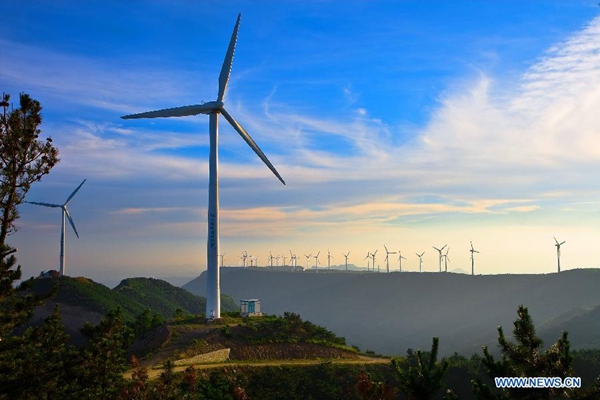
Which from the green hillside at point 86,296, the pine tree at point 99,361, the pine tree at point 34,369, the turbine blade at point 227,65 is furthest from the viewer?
the green hillside at point 86,296

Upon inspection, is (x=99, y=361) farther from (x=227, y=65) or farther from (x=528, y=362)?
(x=227, y=65)

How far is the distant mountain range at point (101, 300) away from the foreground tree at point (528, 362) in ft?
245

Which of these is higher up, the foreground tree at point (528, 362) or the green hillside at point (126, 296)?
the foreground tree at point (528, 362)

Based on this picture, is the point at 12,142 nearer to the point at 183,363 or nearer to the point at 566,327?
the point at 183,363

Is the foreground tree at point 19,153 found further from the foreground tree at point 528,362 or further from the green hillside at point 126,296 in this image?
the green hillside at point 126,296

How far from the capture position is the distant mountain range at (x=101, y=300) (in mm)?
111812

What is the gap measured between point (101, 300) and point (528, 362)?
119m

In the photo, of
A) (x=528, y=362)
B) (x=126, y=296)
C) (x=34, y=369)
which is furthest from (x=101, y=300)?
(x=528, y=362)

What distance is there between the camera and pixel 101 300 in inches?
4929

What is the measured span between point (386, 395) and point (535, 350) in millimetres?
6317

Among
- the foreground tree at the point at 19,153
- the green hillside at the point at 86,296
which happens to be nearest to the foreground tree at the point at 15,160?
the foreground tree at the point at 19,153

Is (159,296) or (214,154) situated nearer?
(214,154)

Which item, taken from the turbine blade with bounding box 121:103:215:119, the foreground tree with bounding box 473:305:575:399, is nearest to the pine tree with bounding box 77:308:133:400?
the foreground tree with bounding box 473:305:575:399

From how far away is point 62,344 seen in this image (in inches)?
1416
